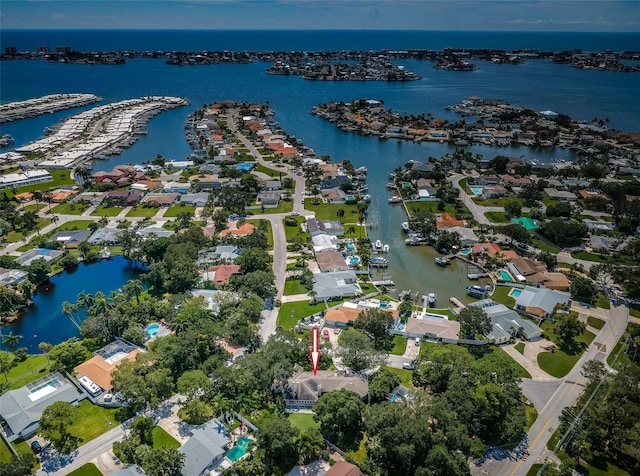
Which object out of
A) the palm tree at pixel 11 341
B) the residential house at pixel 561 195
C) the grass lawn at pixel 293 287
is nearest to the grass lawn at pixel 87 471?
the palm tree at pixel 11 341

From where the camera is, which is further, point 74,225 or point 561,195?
point 561,195

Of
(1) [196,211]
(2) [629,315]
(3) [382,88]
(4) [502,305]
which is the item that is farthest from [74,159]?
(3) [382,88]

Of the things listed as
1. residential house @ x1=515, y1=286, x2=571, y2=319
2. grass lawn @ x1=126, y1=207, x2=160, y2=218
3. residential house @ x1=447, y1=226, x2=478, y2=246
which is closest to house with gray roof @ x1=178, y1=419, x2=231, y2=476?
residential house @ x1=515, y1=286, x2=571, y2=319

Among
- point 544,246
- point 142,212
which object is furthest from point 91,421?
point 544,246

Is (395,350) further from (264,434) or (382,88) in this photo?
(382,88)

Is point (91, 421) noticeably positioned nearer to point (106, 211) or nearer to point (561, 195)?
point (106, 211)

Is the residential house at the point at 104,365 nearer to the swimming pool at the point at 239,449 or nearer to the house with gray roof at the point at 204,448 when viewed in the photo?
the house with gray roof at the point at 204,448
